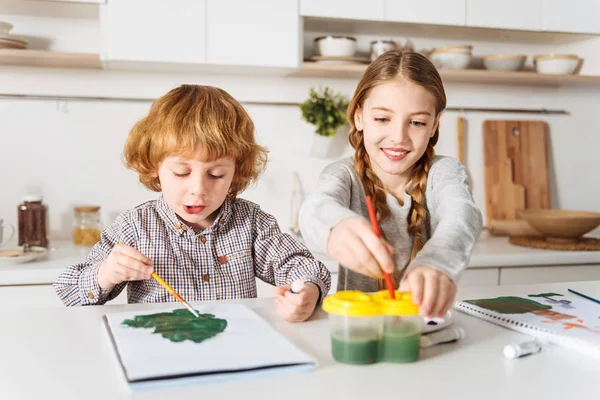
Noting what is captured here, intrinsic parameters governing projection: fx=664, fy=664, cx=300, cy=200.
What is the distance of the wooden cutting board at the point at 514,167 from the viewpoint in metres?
2.76

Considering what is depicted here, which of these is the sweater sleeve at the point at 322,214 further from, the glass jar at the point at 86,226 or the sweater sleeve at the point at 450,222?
the glass jar at the point at 86,226

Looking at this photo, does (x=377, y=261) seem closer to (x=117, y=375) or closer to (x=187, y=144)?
(x=117, y=375)

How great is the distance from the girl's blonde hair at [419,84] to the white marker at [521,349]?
42 centimetres

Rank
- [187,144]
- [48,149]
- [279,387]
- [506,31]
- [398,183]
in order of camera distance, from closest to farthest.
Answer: [279,387] → [187,144] → [398,183] → [48,149] → [506,31]

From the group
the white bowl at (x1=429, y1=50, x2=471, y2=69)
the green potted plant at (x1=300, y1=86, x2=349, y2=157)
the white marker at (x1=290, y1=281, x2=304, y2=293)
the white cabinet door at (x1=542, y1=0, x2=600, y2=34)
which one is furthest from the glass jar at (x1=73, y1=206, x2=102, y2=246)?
the white cabinet door at (x1=542, y1=0, x2=600, y2=34)

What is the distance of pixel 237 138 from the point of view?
1259mm

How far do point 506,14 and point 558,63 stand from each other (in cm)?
31

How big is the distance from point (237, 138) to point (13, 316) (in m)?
0.50

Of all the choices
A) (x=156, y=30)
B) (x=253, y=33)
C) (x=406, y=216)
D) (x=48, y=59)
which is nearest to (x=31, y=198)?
(x=48, y=59)

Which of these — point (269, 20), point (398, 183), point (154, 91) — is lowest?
point (398, 183)

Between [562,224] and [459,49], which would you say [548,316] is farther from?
[459,49]

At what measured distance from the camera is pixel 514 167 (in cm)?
278

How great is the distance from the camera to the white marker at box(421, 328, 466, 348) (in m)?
0.85

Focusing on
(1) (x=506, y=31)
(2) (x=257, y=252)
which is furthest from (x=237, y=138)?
(1) (x=506, y=31)
